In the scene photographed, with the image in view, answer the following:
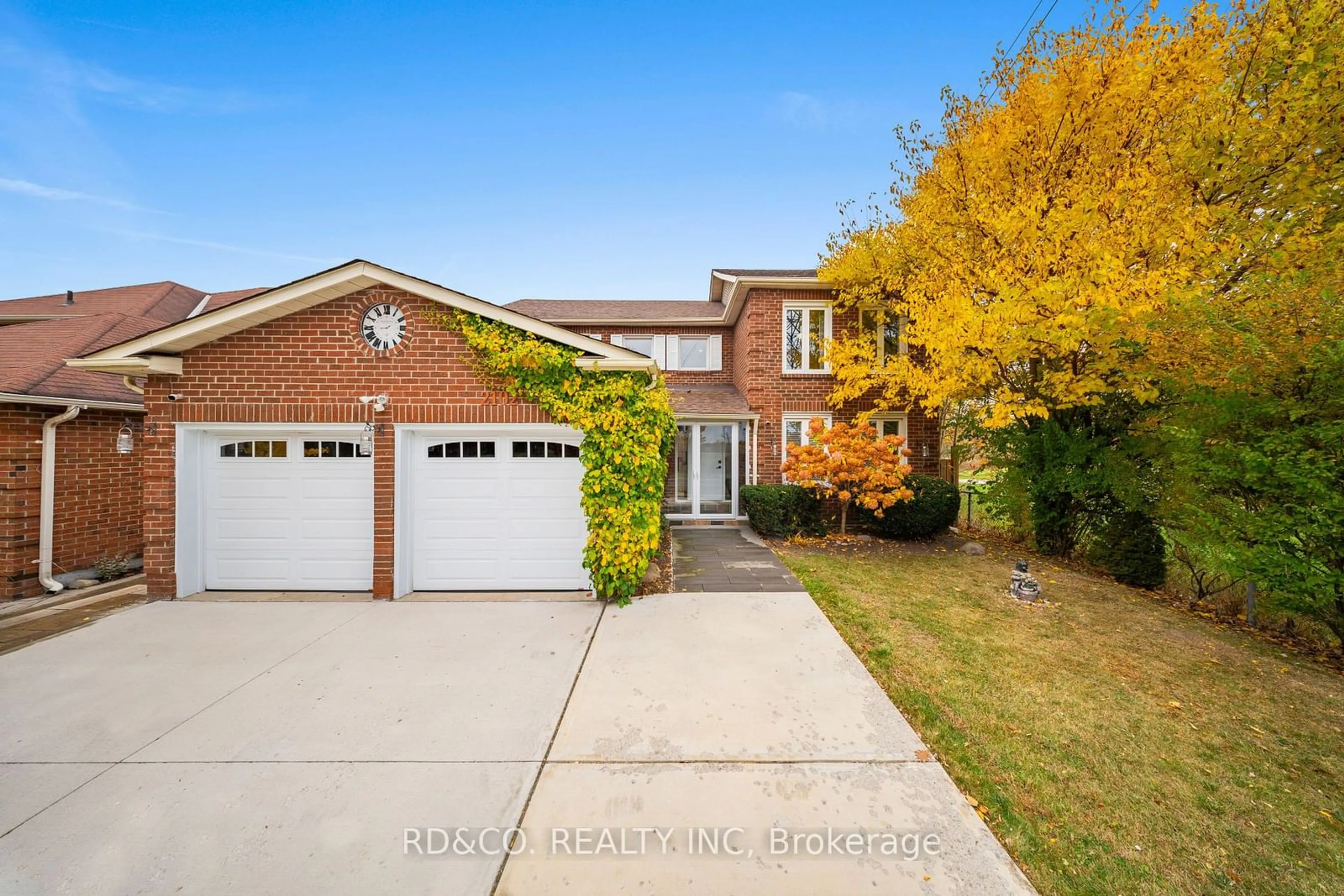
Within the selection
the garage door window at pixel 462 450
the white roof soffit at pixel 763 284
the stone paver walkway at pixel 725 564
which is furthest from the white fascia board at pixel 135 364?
the white roof soffit at pixel 763 284

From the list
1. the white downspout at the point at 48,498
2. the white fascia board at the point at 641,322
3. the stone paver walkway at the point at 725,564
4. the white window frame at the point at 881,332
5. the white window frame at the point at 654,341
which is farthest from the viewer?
the white window frame at the point at 654,341

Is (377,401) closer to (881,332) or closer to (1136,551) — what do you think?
(881,332)

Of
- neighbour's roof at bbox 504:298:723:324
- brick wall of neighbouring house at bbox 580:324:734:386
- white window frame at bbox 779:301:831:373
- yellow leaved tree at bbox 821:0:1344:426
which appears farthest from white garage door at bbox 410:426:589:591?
brick wall of neighbouring house at bbox 580:324:734:386

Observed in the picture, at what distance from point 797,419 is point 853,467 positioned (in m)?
2.94

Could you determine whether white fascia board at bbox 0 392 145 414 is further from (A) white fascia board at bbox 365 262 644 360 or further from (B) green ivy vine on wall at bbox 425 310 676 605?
(B) green ivy vine on wall at bbox 425 310 676 605

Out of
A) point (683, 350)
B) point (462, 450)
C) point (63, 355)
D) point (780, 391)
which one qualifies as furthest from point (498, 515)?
point (683, 350)

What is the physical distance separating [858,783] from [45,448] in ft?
36.7

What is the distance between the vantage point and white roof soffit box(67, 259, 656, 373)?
5957mm

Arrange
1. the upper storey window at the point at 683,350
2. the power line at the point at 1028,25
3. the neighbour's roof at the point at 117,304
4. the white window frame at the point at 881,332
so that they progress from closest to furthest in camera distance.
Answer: the power line at the point at 1028,25 → the neighbour's roof at the point at 117,304 → the white window frame at the point at 881,332 → the upper storey window at the point at 683,350

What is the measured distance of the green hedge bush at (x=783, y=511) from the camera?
10.3 meters

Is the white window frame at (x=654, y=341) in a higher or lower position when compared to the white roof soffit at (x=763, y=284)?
lower

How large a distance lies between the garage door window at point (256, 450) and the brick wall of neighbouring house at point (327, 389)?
411 mm

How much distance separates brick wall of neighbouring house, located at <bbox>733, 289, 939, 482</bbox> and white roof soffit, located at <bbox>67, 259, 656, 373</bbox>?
20.9 feet

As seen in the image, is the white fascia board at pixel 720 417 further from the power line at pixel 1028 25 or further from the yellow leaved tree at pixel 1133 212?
the power line at pixel 1028 25
